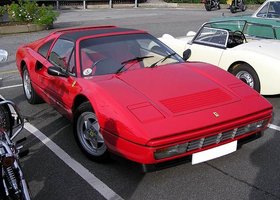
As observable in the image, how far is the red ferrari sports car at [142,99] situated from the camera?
3.11 m

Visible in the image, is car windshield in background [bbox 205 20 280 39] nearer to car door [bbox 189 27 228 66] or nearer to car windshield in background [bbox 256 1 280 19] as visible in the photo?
car door [bbox 189 27 228 66]

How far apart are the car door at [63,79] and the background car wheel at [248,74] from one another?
270 cm

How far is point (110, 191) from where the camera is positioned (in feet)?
10.7

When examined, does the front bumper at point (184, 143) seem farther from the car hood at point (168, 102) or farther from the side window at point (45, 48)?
the side window at point (45, 48)

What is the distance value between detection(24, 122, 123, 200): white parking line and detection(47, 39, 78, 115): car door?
40cm

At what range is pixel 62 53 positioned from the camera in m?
4.62

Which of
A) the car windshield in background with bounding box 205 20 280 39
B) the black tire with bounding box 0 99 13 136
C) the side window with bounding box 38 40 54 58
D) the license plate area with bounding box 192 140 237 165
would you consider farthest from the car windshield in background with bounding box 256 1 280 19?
the black tire with bounding box 0 99 13 136

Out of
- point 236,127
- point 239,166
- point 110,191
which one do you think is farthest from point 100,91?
point 239,166

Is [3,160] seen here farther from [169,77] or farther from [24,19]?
[24,19]

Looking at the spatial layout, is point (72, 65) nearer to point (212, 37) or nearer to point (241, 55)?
point (241, 55)

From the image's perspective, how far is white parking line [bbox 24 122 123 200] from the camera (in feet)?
10.6

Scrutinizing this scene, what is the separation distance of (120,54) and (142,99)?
1.03 meters

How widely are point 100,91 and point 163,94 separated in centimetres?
62

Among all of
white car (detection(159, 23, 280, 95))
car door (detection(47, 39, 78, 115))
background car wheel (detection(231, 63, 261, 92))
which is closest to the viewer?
car door (detection(47, 39, 78, 115))
